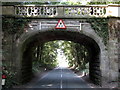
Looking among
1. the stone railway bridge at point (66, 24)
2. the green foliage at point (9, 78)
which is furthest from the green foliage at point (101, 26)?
the green foliage at point (9, 78)

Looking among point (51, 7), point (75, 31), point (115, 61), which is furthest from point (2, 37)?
point (115, 61)

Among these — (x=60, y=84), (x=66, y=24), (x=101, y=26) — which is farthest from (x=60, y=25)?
(x=60, y=84)

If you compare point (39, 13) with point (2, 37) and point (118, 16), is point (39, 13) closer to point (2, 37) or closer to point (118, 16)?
point (2, 37)

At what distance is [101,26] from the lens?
1514cm

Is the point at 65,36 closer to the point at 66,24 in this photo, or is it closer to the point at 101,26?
the point at 66,24

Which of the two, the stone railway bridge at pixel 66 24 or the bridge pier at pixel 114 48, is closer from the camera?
the bridge pier at pixel 114 48

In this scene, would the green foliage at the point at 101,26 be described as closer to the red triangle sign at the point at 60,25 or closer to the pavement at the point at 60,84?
the red triangle sign at the point at 60,25

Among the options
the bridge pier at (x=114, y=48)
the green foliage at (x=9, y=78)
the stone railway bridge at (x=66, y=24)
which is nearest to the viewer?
the green foliage at (x=9, y=78)

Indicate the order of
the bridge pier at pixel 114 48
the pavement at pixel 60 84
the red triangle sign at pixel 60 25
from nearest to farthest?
the bridge pier at pixel 114 48
the pavement at pixel 60 84
the red triangle sign at pixel 60 25

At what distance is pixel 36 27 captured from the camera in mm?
15367

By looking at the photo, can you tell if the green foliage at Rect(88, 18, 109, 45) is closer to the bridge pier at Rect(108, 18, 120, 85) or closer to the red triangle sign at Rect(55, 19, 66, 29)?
the bridge pier at Rect(108, 18, 120, 85)

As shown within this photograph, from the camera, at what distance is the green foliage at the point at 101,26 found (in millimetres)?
15062

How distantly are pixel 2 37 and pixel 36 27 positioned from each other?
248 cm

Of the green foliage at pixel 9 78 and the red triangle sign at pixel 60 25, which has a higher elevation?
the red triangle sign at pixel 60 25
